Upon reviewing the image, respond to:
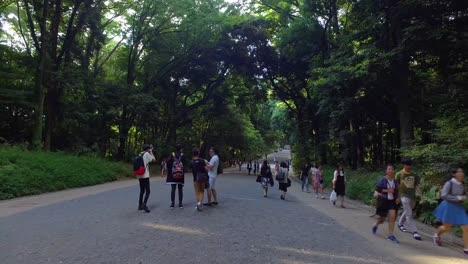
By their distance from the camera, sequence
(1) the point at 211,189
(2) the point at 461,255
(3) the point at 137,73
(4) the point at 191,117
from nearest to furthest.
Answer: (2) the point at 461,255
(1) the point at 211,189
(3) the point at 137,73
(4) the point at 191,117

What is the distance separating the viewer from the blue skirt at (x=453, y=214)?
771 cm

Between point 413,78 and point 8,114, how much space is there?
24860 mm

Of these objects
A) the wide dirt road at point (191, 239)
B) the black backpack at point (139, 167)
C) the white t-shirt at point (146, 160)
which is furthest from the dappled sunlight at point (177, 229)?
the white t-shirt at point (146, 160)

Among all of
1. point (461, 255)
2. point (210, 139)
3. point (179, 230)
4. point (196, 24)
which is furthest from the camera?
point (210, 139)

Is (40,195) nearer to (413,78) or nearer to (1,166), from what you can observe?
(1,166)

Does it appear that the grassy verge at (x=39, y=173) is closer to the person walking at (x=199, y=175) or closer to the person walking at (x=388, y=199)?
the person walking at (x=199, y=175)

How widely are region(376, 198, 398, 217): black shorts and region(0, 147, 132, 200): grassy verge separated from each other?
495 inches

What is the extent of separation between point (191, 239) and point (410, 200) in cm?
532

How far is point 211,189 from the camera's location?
1253 centimetres

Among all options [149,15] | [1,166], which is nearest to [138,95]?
[149,15]

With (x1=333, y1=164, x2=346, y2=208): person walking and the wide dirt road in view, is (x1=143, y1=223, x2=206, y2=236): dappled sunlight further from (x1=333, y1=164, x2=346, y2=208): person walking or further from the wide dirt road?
(x1=333, y1=164, x2=346, y2=208): person walking

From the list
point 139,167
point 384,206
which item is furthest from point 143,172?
point 384,206

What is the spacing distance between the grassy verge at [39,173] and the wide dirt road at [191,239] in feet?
14.6

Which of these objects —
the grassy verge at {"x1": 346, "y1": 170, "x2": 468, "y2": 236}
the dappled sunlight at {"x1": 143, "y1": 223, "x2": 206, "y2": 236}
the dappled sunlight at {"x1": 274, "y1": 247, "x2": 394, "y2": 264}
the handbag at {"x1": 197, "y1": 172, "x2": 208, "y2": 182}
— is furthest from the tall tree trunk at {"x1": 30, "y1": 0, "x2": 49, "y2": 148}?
the dappled sunlight at {"x1": 274, "y1": 247, "x2": 394, "y2": 264}
